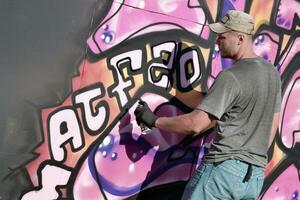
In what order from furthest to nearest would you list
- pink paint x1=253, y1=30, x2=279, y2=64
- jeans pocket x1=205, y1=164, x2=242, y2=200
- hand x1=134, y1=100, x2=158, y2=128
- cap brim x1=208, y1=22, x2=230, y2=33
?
pink paint x1=253, y1=30, x2=279, y2=64 → hand x1=134, y1=100, x2=158, y2=128 → cap brim x1=208, y1=22, x2=230, y2=33 → jeans pocket x1=205, y1=164, x2=242, y2=200

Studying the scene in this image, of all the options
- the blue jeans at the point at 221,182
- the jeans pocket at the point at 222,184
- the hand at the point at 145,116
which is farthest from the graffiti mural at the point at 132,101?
the jeans pocket at the point at 222,184

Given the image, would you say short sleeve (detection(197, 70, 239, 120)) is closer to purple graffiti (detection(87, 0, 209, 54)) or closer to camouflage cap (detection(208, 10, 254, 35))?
camouflage cap (detection(208, 10, 254, 35))

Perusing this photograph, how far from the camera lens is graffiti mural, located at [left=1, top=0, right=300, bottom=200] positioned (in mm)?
3676

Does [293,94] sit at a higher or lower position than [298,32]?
lower

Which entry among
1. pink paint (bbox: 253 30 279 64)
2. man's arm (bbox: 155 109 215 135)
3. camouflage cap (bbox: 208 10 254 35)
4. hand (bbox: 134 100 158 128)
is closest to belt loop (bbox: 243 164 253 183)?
man's arm (bbox: 155 109 215 135)

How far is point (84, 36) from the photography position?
367 centimetres

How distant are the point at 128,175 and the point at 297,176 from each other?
2.16m

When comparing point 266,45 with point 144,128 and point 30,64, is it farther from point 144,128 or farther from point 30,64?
point 30,64

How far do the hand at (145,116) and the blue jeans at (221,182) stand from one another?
0.47 meters

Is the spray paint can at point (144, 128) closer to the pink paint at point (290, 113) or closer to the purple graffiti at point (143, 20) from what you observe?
the purple graffiti at point (143, 20)

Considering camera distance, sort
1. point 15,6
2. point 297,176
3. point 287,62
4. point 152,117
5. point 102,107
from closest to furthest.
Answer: point 15,6 < point 152,117 < point 102,107 < point 287,62 < point 297,176

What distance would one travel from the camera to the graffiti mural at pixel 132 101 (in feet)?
12.1

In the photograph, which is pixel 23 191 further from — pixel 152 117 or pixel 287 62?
pixel 287 62

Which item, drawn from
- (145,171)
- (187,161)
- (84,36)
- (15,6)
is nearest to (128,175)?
(145,171)
